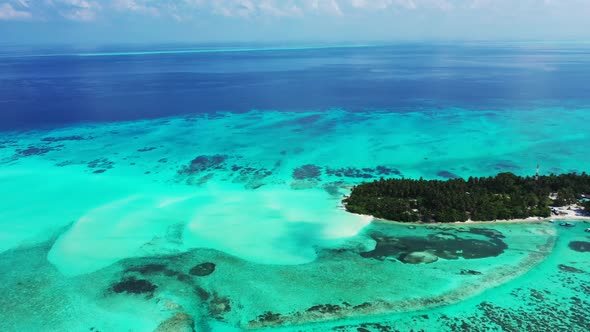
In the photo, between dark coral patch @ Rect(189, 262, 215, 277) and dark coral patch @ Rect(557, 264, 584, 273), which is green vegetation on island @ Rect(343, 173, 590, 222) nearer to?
dark coral patch @ Rect(557, 264, 584, 273)

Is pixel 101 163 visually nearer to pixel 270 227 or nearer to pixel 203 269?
pixel 270 227

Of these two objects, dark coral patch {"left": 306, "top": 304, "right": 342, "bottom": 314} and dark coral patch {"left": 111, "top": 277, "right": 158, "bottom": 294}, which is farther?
dark coral patch {"left": 111, "top": 277, "right": 158, "bottom": 294}

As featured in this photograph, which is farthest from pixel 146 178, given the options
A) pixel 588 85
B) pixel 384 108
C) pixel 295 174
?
pixel 588 85

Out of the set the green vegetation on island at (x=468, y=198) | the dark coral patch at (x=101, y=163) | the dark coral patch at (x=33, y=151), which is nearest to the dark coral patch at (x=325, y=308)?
the green vegetation on island at (x=468, y=198)

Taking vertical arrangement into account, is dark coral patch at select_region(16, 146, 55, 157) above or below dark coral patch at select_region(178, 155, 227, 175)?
below

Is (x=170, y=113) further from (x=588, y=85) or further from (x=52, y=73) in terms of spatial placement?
(x=588, y=85)

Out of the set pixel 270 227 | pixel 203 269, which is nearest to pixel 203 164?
pixel 270 227

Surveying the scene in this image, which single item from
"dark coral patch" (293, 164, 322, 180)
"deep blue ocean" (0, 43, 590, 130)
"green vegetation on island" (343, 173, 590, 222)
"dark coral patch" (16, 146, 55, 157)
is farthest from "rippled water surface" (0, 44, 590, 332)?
"deep blue ocean" (0, 43, 590, 130)
